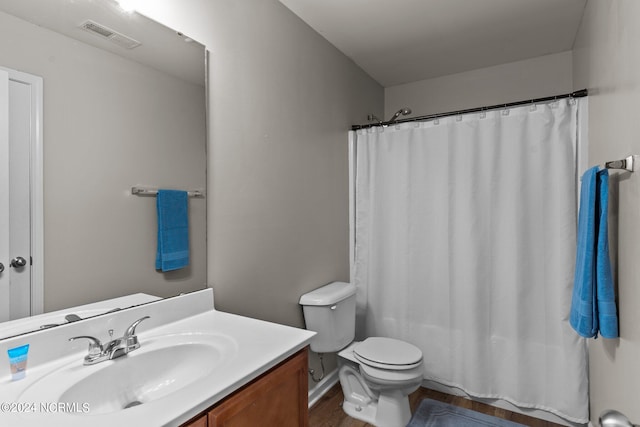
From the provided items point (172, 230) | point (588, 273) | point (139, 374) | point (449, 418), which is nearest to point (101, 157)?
point (172, 230)

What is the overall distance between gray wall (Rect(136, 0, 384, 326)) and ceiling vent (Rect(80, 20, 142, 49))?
180mm

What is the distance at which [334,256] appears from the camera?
2533mm

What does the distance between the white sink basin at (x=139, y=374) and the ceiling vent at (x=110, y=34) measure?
1.06 meters

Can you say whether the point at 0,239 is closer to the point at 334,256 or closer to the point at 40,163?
the point at 40,163

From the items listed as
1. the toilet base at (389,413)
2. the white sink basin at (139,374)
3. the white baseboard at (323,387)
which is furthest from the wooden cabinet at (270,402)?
the white baseboard at (323,387)

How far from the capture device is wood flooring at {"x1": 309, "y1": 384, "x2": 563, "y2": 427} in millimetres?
2078

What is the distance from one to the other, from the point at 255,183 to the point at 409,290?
1353mm

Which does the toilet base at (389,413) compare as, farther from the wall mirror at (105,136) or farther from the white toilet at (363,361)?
the wall mirror at (105,136)

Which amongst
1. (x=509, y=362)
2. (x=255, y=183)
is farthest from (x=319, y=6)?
(x=509, y=362)

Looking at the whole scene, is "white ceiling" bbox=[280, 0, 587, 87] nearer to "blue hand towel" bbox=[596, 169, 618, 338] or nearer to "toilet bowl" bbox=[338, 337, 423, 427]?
"blue hand towel" bbox=[596, 169, 618, 338]

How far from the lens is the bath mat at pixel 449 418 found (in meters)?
2.07

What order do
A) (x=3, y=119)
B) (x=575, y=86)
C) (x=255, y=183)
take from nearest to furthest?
(x=3, y=119) → (x=255, y=183) → (x=575, y=86)

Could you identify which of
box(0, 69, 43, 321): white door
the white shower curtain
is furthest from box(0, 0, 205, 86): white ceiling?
the white shower curtain

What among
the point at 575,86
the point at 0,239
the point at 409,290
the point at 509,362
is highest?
the point at 575,86
